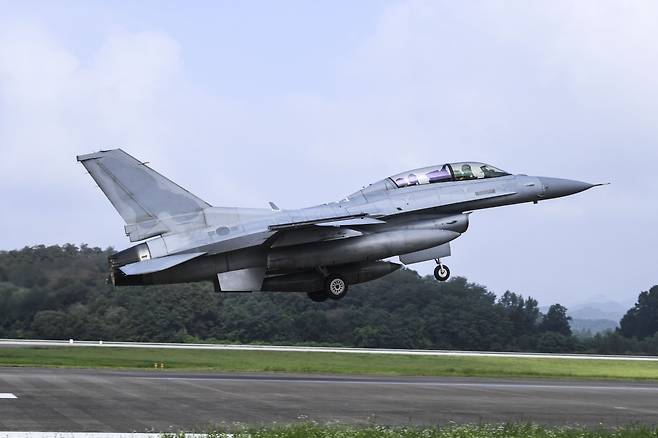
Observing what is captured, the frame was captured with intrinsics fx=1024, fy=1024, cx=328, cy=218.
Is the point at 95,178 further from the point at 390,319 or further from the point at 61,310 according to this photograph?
the point at 390,319

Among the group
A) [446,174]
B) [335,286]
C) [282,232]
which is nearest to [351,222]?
[282,232]

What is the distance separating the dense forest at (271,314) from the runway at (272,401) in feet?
42.1

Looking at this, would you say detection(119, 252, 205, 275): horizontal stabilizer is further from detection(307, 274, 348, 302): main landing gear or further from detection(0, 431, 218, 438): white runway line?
detection(0, 431, 218, 438): white runway line

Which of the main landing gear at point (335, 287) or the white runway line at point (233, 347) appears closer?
the main landing gear at point (335, 287)

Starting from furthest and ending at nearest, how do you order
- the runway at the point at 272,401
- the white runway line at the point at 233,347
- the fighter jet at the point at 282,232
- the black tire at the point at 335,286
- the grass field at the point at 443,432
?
1. the white runway line at the point at 233,347
2. the black tire at the point at 335,286
3. the fighter jet at the point at 282,232
4. the runway at the point at 272,401
5. the grass field at the point at 443,432

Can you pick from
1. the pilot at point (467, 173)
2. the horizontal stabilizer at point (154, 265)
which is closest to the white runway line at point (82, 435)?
the horizontal stabilizer at point (154, 265)

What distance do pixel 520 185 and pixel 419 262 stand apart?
4699 mm

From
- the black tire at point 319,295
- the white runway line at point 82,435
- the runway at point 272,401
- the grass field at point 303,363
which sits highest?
the black tire at point 319,295

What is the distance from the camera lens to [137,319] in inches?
1919

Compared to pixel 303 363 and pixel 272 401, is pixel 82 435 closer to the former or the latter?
pixel 272 401

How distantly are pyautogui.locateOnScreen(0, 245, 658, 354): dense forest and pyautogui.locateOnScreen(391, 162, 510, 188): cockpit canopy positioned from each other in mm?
14718

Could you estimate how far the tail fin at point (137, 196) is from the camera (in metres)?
33.4

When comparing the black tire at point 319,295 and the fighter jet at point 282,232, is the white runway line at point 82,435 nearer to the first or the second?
the fighter jet at point 282,232

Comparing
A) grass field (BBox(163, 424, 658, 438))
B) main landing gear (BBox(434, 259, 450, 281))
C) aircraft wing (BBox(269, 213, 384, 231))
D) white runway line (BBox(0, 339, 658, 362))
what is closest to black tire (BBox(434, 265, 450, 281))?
main landing gear (BBox(434, 259, 450, 281))
